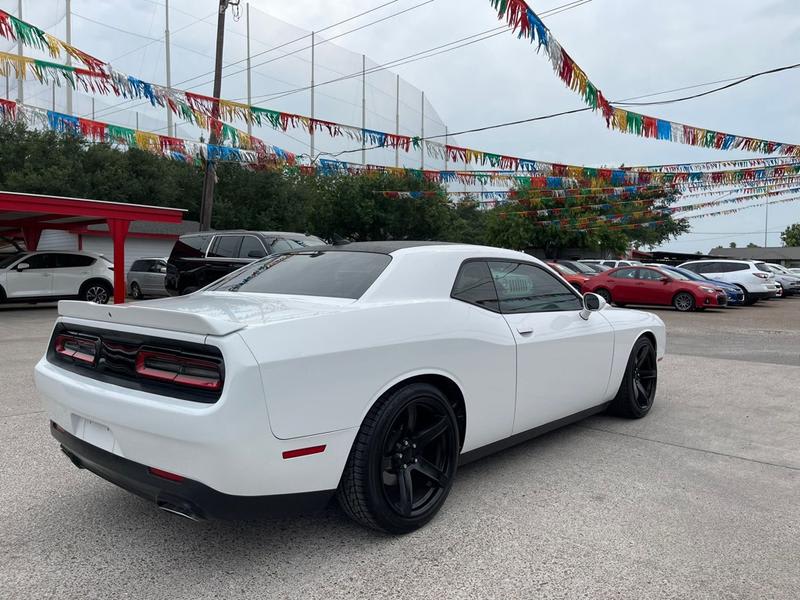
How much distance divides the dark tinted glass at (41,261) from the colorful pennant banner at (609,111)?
13426 millimetres

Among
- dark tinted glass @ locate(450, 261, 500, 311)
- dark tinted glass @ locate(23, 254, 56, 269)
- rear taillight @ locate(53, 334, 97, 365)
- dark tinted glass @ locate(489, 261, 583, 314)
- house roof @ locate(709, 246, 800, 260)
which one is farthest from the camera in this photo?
house roof @ locate(709, 246, 800, 260)

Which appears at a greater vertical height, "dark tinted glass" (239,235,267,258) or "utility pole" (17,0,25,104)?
"utility pole" (17,0,25,104)

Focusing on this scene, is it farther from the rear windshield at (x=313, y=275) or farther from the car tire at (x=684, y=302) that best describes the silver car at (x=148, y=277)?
the rear windshield at (x=313, y=275)

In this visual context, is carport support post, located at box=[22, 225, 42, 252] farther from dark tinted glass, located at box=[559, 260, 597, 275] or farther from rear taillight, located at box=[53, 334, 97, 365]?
rear taillight, located at box=[53, 334, 97, 365]

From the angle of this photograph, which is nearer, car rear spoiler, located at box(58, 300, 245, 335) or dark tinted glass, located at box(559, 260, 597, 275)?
car rear spoiler, located at box(58, 300, 245, 335)

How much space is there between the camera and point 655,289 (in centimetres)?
1805

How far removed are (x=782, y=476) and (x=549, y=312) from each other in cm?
180

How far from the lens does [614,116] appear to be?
479 inches

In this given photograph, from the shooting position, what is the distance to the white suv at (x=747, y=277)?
21.0 meters

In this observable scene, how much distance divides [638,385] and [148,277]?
18.7 m

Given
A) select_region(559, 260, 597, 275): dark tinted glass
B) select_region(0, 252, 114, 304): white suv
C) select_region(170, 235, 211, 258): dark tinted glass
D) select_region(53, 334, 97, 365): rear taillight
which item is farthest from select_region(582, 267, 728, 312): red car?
select_region(53, 334, 97, 365): rear taillight

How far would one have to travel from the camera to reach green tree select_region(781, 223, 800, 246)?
109188mm

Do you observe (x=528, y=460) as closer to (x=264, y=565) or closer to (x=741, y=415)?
(x=264, y=565)

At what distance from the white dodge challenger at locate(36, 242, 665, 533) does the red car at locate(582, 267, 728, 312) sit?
592 inches
